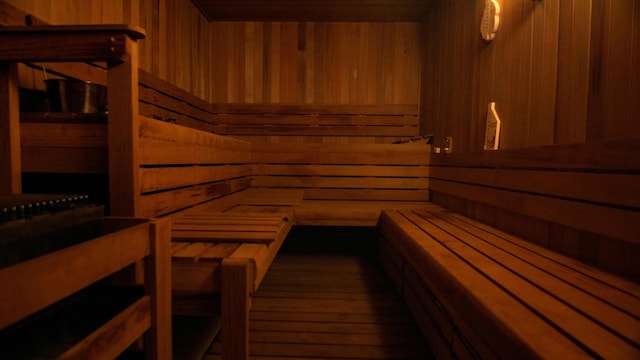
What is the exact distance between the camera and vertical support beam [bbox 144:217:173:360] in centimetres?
110

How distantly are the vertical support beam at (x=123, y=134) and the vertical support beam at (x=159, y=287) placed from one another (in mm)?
461

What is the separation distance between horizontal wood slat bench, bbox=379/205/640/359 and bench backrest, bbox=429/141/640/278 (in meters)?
0.09

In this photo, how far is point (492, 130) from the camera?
249 cm

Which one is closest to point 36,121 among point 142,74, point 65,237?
point 65,237

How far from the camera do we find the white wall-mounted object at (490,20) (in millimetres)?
2477

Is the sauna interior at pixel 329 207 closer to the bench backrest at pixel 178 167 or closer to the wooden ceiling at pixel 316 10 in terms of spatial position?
the bench backrest at pixel 178 167

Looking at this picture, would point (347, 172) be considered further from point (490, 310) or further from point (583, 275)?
point (490, 310)

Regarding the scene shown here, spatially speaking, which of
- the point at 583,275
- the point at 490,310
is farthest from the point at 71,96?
Result: the point at 583,275

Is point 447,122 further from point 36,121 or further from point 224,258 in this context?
point 36,121

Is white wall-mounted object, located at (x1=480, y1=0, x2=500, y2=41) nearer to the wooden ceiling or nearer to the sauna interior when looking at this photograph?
the sauna interior

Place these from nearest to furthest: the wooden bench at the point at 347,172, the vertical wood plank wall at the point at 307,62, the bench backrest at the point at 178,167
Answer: the bench backrest at the point at 178,167 → the wooden bench at the point at 347,172 → the vertical wood plank wall at the point at 307,62

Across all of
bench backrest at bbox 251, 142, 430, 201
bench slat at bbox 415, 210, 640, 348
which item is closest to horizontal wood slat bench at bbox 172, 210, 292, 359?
bench slat at bbox 415, 210, 640, 348

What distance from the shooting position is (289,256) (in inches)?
147

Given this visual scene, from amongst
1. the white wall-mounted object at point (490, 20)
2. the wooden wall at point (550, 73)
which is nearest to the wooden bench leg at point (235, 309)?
the wooden wall at point (550, 73)
